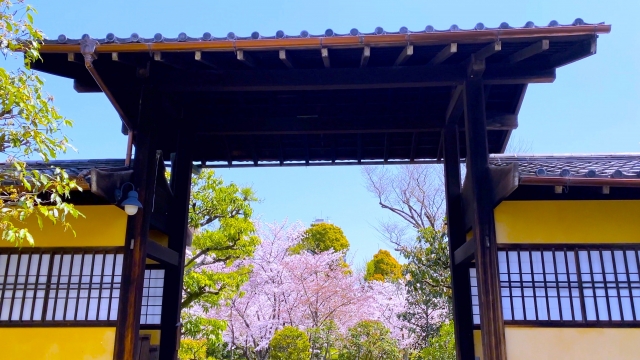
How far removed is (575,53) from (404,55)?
69.6 inches

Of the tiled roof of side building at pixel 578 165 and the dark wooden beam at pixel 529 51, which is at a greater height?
the dark wooden beam at pixel 529 51

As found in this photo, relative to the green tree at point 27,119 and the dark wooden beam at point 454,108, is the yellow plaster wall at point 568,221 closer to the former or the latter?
the dark wooden beam at point 454,108

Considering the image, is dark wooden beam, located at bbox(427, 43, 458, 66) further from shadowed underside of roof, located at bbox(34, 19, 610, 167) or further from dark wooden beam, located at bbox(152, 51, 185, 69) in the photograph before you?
dark wooden beam, located at bbox(152, 51, 185, 69)

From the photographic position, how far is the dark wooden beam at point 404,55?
4750mm

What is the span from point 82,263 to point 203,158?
2.80 meters

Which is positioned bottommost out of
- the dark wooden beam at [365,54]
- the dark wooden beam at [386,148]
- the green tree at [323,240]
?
the dark wooden beam at [365,54]

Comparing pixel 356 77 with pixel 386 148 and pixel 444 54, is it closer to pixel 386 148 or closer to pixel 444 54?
pixel 444 54

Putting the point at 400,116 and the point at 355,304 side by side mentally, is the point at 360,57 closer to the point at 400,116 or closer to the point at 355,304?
the point at 400,116

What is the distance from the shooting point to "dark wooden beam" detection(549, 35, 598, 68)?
15.6 feet

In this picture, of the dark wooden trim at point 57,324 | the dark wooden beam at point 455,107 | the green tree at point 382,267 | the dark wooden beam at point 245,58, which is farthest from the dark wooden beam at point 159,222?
the green tree at point 382,267

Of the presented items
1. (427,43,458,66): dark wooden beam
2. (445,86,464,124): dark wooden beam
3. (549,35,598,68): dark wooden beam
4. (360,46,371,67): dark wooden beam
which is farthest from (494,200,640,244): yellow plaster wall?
(360,46,371,67): dark wooden beam

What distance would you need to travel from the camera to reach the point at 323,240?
854 inches

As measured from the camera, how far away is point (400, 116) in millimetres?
6855

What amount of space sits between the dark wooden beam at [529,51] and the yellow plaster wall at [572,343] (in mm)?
2814
